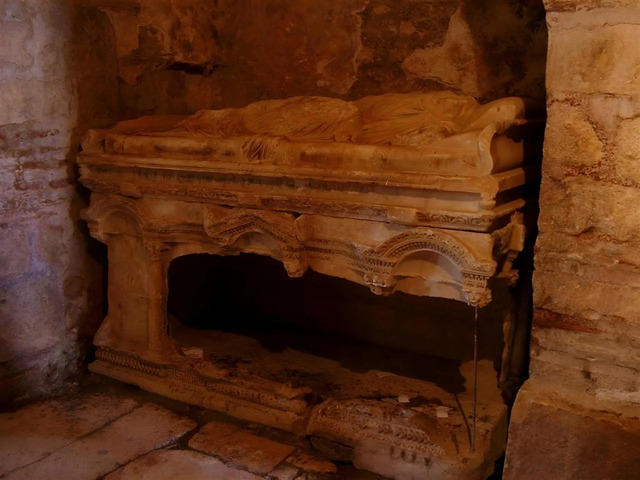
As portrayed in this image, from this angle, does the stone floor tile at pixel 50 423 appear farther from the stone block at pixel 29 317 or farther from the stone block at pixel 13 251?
the stone block at pixel 13 251

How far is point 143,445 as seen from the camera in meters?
3.29

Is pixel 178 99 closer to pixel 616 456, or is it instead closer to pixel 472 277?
pixel 472 277

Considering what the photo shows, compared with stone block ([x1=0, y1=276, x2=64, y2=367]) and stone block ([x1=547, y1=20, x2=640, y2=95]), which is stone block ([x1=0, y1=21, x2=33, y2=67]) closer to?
stone block ([x1=0, y1=276, x2=64, y2=367])

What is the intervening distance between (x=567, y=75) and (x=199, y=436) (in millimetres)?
2403

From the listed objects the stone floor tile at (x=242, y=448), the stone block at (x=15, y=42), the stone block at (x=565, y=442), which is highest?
the stone block at (x=15, y=42)

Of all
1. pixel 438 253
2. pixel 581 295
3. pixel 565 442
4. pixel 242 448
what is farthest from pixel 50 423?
pixel 581 295

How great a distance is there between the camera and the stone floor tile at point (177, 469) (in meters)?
3.02

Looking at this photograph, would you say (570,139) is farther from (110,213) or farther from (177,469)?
(110,213)

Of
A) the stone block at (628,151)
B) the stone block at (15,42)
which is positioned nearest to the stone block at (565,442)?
the stone block at (628,151)

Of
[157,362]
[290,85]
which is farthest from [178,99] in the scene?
[157,362]

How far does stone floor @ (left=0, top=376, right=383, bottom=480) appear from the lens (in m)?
3.06

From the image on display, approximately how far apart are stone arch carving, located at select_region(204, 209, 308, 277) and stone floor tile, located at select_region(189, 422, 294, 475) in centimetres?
88

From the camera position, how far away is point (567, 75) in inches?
99.7

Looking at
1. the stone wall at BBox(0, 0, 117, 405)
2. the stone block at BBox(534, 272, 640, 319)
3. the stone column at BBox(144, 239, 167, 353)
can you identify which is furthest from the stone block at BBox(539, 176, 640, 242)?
the stone wall at BBox(0, 0, 117, 405)
